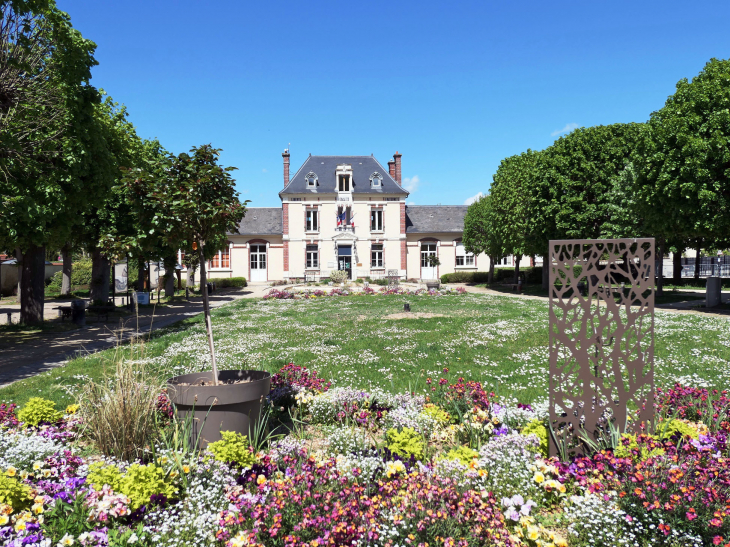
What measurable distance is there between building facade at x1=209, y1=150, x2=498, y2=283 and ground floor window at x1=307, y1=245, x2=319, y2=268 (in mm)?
36

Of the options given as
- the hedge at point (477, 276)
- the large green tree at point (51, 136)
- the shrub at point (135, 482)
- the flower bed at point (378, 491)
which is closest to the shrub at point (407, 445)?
the flower bed at point (378, 491)

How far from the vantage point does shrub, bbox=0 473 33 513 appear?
294cm

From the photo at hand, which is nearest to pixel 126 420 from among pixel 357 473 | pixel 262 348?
pixel 357 473

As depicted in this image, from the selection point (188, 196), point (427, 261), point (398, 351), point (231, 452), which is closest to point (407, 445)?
point (231, 452)

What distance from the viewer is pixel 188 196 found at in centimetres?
445

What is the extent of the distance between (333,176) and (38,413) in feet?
122

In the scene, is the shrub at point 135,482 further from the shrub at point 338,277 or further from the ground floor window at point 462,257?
the ground floor window at point 462,257

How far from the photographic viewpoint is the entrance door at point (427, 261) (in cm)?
4141

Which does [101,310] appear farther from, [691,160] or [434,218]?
[434,218]

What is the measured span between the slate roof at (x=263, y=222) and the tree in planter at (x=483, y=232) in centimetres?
1680

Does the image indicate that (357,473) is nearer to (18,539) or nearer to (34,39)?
(18,539)

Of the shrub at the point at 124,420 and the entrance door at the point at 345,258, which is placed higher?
the entrance door at the point at 345,258

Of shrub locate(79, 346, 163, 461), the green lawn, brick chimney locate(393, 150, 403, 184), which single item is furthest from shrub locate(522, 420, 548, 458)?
brick chimney locate(393, 150, 403, 184)

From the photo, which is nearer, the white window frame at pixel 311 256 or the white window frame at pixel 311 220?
the white window frame at pixel 311 220
